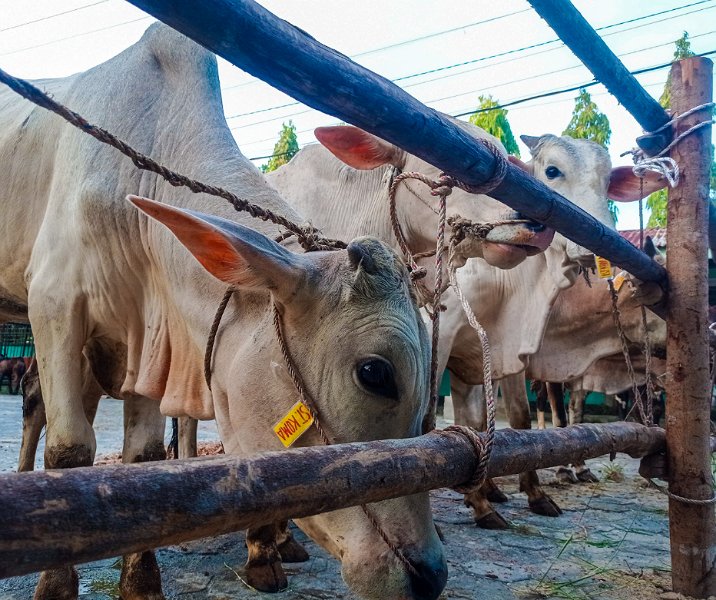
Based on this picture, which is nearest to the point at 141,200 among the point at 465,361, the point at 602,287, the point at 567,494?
Result: the point at 465,361

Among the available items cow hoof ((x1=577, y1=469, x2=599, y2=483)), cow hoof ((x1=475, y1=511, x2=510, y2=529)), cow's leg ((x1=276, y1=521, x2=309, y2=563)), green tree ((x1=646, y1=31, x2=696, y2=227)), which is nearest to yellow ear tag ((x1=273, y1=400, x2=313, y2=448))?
cow's leg ((x1=276, y1=521, x2=309, y2=563))

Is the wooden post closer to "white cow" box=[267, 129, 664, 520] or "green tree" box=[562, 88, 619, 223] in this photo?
"white cow" box=[267, 129, 664, 520]

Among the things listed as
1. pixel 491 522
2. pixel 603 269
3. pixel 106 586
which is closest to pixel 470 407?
pixel 491 522

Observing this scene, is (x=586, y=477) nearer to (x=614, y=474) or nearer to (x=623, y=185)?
(x=614, y=474)

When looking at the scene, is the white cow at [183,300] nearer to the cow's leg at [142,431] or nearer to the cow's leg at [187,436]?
the cow's leg at [142,431]

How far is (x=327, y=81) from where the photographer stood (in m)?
1.32

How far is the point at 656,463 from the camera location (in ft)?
8.87

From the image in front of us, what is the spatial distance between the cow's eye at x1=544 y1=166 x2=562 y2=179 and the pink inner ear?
5.71 feet

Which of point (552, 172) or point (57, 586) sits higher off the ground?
point (552, 172)

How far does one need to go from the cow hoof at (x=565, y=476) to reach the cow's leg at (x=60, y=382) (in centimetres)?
450

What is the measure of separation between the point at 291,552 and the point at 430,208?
6.68 feet

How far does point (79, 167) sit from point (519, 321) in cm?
341

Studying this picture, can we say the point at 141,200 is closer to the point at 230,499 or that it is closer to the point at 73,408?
the point at 230,499

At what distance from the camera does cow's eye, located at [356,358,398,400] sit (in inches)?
76.4
